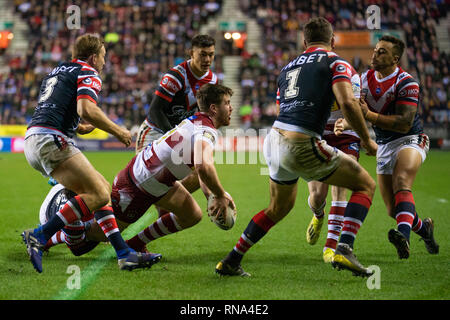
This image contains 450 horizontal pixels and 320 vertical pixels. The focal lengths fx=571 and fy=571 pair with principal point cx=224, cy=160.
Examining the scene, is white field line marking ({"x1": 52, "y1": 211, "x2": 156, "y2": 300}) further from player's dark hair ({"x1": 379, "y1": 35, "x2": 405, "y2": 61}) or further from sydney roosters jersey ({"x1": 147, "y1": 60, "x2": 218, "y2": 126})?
player's dark hair ({"x1": 379, "y1": 35, "x2": 405, "y2": 61})

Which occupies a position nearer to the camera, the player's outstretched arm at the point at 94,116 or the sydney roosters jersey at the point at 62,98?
the player's outstretched arm at the point at 94,116

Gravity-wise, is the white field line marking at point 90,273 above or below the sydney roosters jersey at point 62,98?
below

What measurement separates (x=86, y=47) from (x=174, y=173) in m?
1.46

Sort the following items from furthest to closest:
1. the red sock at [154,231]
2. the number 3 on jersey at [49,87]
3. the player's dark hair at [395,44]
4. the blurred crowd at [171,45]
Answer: the blurred crowd at [171,45], the player's dark hair at [395,44], the red sock at [154,231], the number 3 on jersey at [49,87]

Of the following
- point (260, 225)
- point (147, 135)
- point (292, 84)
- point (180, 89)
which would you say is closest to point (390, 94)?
point (292, 84)

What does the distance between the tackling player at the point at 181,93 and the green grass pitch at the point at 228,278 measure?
3.42 ft

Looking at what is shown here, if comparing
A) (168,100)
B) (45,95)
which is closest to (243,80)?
(168,100)

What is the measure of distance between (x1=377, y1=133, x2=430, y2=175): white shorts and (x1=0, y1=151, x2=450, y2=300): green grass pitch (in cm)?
92

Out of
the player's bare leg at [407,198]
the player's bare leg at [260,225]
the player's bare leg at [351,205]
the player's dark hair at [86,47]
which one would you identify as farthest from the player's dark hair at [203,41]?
the player's bare leg at [351,205]

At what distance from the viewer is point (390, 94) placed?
5.80 metres

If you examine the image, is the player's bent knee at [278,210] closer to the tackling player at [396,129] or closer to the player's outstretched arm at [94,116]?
the tackling player at [396,129]

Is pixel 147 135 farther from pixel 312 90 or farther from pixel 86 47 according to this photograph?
pixel 312 90

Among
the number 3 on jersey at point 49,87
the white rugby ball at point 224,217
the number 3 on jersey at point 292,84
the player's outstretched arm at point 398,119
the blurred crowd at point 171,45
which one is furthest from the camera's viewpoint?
the blurred crowd at point 171,45

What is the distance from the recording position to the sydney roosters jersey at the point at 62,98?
5.19m
